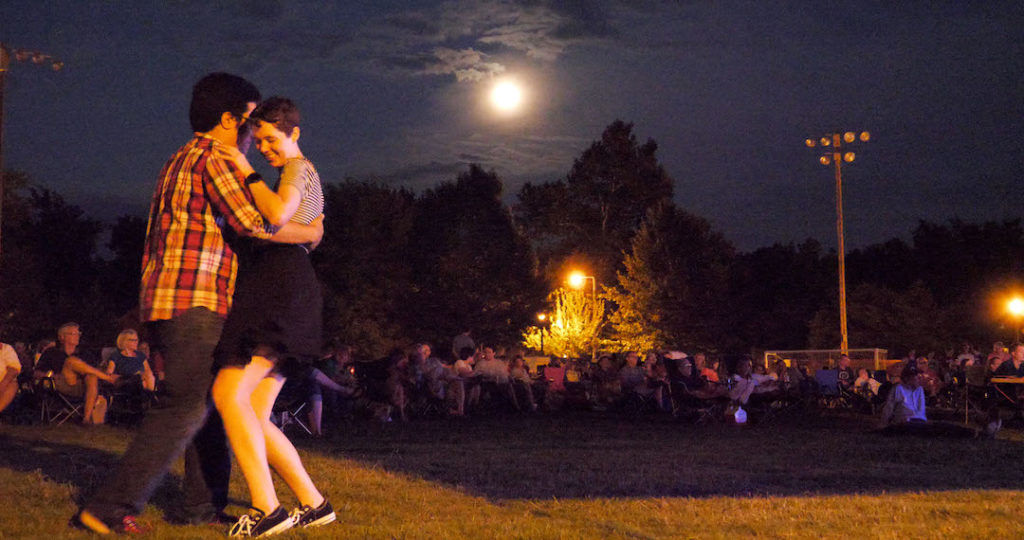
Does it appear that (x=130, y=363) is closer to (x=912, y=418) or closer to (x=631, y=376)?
(x=631, y=376)

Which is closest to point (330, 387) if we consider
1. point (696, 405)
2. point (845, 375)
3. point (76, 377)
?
point (76, 377)

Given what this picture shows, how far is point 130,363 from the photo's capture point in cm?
1362

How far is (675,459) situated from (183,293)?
18.0 feet

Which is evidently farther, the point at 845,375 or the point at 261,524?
the point at 845,375

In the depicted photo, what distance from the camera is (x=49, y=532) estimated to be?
402 cm

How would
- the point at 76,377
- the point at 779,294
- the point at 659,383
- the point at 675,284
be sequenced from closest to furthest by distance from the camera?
the point at 76,377 → the point at 659,383 → the point at 675,284 → the point at 779,294

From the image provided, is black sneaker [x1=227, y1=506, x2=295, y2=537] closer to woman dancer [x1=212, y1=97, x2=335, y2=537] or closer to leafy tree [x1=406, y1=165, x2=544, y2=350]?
woman dancer [x1=212, y1=97, x2=335, y2=537]

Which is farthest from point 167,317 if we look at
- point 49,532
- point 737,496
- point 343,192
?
point 343,192

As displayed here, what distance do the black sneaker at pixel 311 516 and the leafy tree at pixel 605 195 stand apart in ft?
187

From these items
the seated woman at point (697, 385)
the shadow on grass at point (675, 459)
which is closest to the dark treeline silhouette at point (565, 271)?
Answer: the seated woman at point (697, 385)

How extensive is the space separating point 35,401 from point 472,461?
346 inches

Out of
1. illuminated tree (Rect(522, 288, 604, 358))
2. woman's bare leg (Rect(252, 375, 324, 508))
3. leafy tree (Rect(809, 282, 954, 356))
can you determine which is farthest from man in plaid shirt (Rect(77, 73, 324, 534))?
illuminated tree (Rect(522, 288, 604, 358))

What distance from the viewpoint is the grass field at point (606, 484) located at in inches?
172

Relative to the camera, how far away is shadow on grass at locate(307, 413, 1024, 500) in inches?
251
